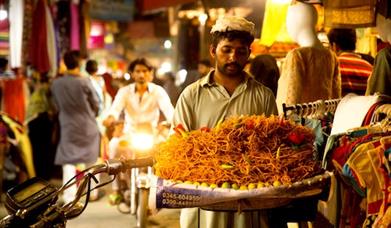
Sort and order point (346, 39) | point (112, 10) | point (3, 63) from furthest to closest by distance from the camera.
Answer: point (112, 10) → point (3, 63) → point (346, 39)

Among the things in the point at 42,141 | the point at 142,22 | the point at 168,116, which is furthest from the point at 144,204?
the point at 142,22

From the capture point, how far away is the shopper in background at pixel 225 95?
4305 millimetres

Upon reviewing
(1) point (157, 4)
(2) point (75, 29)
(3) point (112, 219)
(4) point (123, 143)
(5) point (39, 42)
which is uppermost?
(1) point (157, 4)

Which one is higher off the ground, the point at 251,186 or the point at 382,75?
the point at 382,75

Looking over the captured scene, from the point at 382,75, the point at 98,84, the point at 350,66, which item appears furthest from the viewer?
the point at 98,84

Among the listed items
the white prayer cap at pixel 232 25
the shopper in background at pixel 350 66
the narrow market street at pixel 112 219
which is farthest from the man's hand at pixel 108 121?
the white prayer cap at pixel 232 25

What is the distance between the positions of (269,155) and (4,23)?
11.1 meters

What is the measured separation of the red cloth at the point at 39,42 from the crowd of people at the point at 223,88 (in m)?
0.30

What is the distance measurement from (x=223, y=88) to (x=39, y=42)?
920 centimetres

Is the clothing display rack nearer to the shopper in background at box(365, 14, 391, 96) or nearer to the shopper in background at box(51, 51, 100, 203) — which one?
the shopper in background at box(365, 14, 391, 96)

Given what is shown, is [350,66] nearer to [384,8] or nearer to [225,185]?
[384,8]

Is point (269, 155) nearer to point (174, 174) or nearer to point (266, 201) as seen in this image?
point (266, 201)

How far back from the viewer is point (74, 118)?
33.1 feet

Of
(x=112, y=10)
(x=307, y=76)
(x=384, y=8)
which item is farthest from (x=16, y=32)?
(x=384, y=8)
